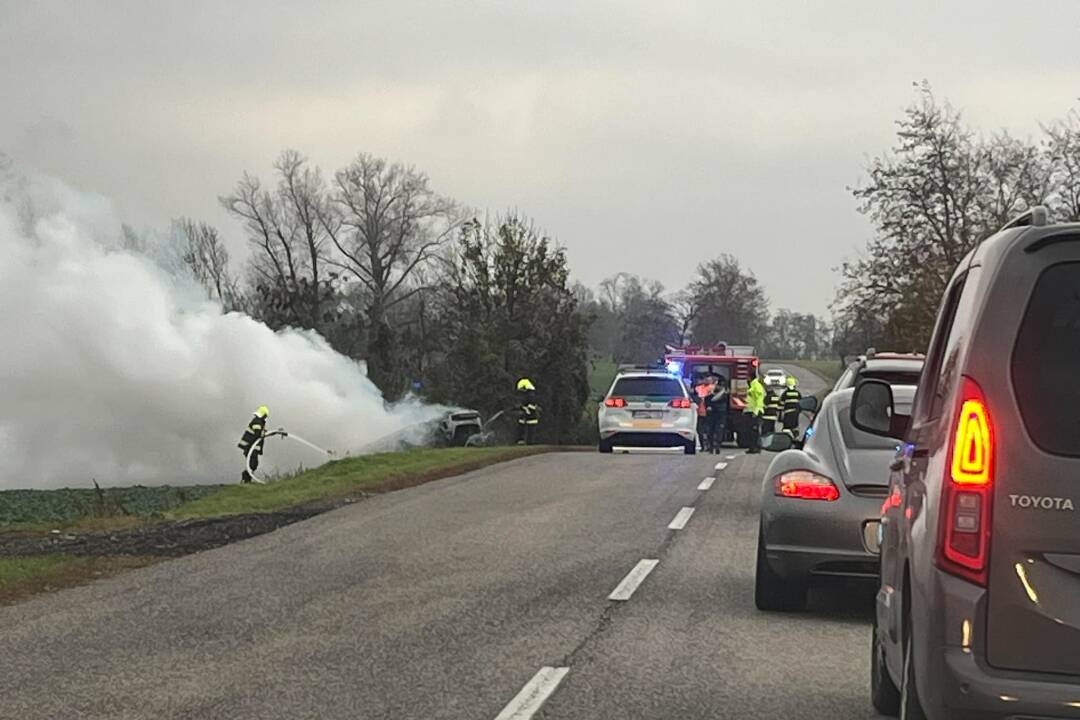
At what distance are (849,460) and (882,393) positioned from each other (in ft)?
11.8

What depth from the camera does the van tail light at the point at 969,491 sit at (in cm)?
458

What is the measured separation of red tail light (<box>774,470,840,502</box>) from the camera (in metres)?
9.94

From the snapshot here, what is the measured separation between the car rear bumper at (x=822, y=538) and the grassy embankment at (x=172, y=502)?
5.57 metres

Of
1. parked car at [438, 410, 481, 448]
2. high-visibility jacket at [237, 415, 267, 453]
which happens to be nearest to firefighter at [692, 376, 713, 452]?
parked car at [438, 410, 481, 448]

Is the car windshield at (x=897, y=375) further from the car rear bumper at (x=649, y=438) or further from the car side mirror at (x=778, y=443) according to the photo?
the car rear bumper at (x=649, y=438)

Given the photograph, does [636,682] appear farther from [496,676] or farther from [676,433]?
[676,433]

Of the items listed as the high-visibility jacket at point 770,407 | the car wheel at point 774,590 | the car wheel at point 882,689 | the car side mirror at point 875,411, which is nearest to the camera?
the car side mirror at point 875,411

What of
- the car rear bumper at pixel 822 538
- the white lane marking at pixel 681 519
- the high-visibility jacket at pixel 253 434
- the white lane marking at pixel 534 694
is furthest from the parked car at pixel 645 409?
the white lane marking at pixel 534 694

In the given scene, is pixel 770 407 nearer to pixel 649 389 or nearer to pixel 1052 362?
pixel 649 389

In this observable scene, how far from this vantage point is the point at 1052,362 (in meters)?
4.70

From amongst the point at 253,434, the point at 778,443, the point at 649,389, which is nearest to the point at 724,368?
the point at 649,389

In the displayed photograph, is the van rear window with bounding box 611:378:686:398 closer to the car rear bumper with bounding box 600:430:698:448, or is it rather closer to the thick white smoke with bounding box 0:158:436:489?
the car rear bumper with bounding box 600:430:698:448

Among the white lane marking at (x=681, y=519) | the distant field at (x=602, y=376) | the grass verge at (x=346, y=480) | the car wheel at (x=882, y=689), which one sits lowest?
the car wheel at (x=882, y=689)

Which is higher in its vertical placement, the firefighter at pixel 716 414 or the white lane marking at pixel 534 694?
the firefighter at pixel 716 414
